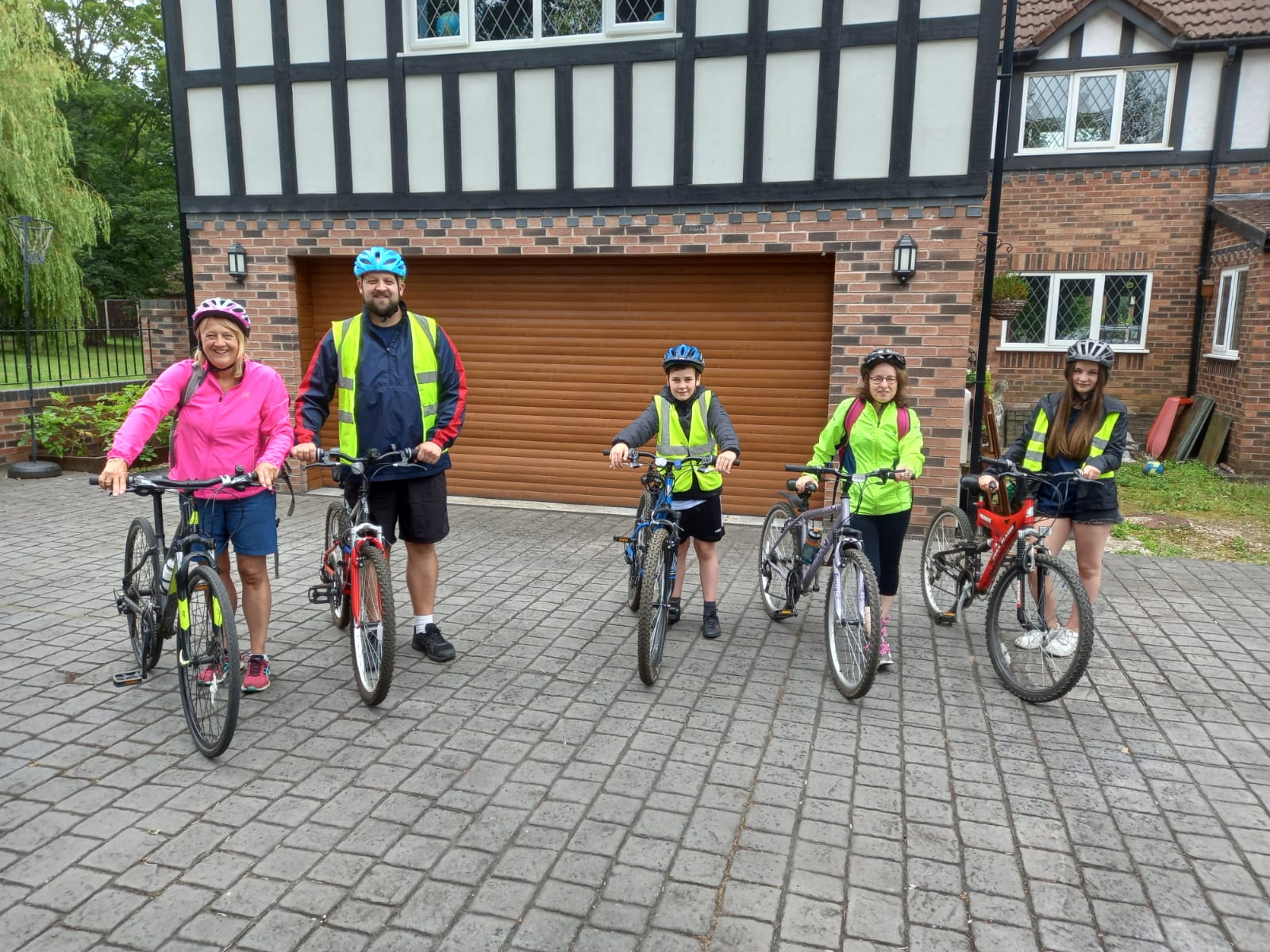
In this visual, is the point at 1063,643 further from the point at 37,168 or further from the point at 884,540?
the point at 37,168

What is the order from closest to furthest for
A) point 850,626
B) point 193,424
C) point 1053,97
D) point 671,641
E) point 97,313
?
point 193,424, point 850,626, point 671,641, point 1053,97, point 97,313

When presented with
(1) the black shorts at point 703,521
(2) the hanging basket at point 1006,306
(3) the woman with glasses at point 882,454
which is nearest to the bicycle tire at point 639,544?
(1) the black shorts at point 703,521

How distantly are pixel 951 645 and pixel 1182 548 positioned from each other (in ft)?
12.4

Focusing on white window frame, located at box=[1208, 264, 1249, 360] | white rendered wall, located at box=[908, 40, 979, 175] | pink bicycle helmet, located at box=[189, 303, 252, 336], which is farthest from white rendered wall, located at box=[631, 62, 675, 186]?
white window frame, located at box=[1208, 264, 1249, 360]

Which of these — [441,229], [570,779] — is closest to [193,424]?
[570,779]

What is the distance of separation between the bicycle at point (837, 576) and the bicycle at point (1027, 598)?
0.70 metres

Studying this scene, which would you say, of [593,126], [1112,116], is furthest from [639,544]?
[1112,116]

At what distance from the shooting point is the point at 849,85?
7.40 m

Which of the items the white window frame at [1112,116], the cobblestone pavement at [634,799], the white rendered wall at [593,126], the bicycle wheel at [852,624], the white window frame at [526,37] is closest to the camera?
the cobblestone pavement at [634,799]

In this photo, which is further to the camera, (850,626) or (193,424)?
(850,626)

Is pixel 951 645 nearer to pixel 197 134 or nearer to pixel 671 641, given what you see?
pixel 671 641

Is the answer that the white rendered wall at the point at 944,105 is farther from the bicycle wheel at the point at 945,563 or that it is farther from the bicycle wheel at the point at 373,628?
the bicycle wheel at the point at 373,628

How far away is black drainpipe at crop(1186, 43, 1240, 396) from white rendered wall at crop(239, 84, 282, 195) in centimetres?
1207

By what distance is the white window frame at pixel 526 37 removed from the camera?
774 centimetres
